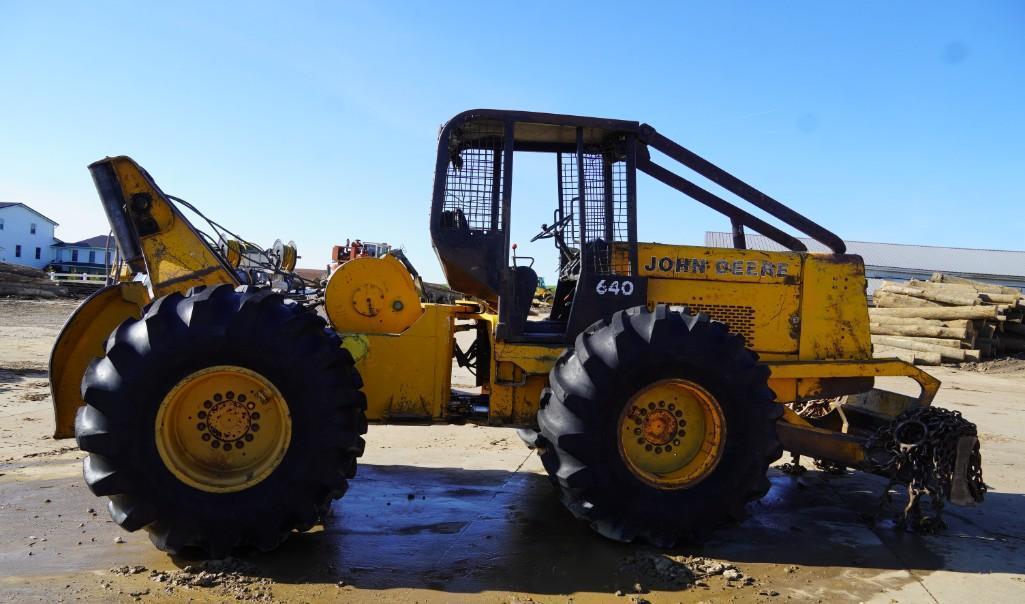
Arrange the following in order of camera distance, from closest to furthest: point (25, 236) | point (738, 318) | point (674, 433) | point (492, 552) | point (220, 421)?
point (220, 421)
point (492, 552)
point (674, 433)
point (738, 318)
point (25, 236)

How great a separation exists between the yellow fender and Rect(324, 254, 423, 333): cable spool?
1.48 m

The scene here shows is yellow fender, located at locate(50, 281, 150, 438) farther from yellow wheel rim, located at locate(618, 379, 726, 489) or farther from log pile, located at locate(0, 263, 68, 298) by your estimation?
log pile, located at locate(0, 263, 68, 298)

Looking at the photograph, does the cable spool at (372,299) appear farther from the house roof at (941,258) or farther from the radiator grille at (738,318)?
the house roof at (941,258)

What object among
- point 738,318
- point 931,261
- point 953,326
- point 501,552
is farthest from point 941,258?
point 501,552

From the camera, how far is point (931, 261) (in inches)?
1870

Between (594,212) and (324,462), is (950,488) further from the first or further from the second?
(324,462)

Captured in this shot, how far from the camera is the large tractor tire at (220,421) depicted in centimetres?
402

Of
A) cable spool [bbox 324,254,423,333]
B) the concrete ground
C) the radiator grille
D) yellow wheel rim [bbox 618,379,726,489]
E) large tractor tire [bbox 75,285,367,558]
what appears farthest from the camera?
the radiator grille

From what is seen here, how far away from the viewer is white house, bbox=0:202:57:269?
192 feet

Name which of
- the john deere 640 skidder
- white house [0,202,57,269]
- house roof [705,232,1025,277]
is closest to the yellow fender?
the john deere 640 skidder

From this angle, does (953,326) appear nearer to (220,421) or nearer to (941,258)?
(220,421)

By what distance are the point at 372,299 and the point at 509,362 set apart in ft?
3.78

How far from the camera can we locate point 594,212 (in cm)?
557

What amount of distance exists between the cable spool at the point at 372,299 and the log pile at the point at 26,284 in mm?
32342
